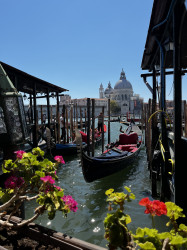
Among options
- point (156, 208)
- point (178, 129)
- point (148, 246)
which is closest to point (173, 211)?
point (156, 208)

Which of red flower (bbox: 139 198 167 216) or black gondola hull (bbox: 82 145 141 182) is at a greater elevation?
red flower (bbox: 139 198 167 216)

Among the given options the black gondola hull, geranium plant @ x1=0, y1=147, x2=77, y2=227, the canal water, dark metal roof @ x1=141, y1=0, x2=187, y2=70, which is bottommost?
the canal water

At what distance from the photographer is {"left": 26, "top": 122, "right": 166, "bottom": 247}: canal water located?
10.4 ft

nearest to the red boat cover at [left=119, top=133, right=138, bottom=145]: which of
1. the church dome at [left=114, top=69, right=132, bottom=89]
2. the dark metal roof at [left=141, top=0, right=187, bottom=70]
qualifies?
the dark metal roof at [left=141, top=0, right=187, bottom=70]

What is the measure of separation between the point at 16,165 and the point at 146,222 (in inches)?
99.3

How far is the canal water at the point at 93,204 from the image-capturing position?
3.16 meters

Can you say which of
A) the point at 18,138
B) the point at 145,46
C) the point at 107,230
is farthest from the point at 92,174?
the point at 107,230

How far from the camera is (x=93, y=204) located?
4.12 m

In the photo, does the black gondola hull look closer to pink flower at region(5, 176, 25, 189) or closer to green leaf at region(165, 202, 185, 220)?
pink flower at region(5, 176, 25, 189)

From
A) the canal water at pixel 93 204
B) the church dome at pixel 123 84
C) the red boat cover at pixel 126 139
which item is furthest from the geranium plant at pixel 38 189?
the church dome at pixel 123 84

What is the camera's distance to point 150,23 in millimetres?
3031

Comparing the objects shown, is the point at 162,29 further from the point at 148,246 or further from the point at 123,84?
the point at 123,84

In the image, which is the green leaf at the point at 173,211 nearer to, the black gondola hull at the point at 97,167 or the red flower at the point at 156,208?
the red flower at the point at 156,208

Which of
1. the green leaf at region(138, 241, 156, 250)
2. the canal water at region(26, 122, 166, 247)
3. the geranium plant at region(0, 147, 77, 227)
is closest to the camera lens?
the green leaf at region(138, 241, 156, 250)
